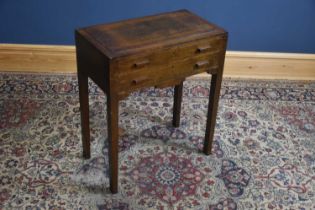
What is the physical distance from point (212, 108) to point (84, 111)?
59 cm

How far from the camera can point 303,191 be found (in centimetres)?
199

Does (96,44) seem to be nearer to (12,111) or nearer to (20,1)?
(12,111)

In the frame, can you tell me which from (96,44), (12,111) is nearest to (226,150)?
(96,44)

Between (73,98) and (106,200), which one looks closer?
(106,200)

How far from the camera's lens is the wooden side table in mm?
1617

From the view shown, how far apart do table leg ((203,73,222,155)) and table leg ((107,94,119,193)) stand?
0.50 meters

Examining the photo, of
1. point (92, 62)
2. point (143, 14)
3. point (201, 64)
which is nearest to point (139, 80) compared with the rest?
point (92, 62)

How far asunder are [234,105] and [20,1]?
144 cm

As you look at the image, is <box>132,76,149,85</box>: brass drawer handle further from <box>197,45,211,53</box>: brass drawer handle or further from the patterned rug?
the patterned rug

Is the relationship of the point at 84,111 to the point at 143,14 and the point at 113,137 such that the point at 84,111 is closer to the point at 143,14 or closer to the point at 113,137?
the point at 113,137

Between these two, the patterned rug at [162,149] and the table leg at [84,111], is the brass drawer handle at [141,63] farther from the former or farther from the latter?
the patterned rug at [162,149]

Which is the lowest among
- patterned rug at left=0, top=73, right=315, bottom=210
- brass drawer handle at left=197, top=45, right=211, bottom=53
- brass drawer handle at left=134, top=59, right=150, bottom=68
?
patterned rug at left=0, top=73, right=315, bottom=210

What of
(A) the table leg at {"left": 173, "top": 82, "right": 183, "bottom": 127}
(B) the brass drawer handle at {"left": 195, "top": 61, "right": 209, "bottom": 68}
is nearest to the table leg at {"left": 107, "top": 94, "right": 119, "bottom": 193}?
(B) the brass drawer handle at {"left": 195, "top": 61, "right": 209, "bottom": 68}

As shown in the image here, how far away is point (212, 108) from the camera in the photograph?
201 centimetres
